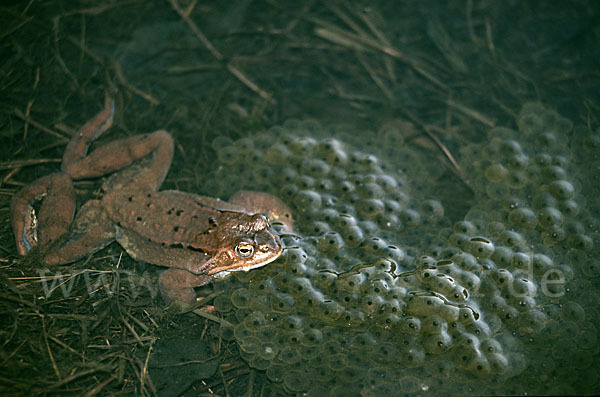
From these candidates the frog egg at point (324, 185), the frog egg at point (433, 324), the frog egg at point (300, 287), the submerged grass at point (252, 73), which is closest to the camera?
the frog egg at point (433, 324)

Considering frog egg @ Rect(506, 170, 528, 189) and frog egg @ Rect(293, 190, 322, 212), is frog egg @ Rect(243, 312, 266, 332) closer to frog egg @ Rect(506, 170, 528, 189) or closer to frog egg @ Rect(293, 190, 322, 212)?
frog egg @ Rect(293, 190, 322, 212)

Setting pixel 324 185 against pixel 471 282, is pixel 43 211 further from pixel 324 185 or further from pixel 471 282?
pixel 471 282

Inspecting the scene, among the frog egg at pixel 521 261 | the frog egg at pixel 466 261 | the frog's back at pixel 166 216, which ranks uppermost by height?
the frog egg at pixel 521 261

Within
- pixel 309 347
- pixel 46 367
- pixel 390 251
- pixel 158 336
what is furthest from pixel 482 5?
pixel 46 367

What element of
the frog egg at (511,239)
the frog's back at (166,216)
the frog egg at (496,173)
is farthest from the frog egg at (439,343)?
the frog's back at (166,216)

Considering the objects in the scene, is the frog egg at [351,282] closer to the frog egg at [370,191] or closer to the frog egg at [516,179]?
the frog egg at [370,191]

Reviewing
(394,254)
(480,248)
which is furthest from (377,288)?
(480,248)

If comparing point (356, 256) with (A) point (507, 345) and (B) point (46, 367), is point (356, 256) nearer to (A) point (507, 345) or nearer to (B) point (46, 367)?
(A) point (507, 345)
